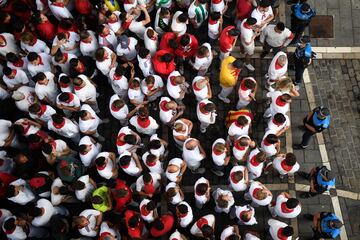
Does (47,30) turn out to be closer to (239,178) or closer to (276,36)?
(276,36)

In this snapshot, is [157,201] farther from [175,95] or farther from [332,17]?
[332,17]

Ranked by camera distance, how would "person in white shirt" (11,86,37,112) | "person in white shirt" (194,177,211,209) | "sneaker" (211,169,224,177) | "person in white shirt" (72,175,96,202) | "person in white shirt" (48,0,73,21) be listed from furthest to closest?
"person in white shirt" (48,0,73,21)
"sneaker" (211,169,224,177)
"person in white shirt" (11,86,37,112)
"person in white shirt" (72,175,96,202)
"person in white shirt" (194,177,211,209)

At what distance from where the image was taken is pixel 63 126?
392 inches

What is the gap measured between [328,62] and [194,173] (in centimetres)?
538

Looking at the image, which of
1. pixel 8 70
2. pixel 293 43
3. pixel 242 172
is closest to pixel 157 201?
pixel 242 172

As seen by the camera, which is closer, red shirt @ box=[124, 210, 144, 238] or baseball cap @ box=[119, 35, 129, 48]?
red shirt @ box=[124, 210, 144, 238]

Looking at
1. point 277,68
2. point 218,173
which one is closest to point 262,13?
point 277,68

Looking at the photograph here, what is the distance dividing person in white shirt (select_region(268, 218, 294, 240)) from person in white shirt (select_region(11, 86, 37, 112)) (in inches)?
262

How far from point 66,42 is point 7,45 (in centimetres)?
164

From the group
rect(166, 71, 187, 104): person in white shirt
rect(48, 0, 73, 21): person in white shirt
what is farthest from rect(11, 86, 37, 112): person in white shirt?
rect(166, 71, 187, 104): person in white shirt

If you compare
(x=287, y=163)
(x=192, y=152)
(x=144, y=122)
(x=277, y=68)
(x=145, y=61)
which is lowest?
(x=287, y=163)

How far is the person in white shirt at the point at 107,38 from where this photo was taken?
35.2 feet

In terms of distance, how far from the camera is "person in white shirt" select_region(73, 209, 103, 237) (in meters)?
9.02

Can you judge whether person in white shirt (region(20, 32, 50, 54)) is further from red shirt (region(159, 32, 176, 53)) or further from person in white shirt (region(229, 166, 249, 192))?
person in white shirt (region(229, 166, 249, 192))
